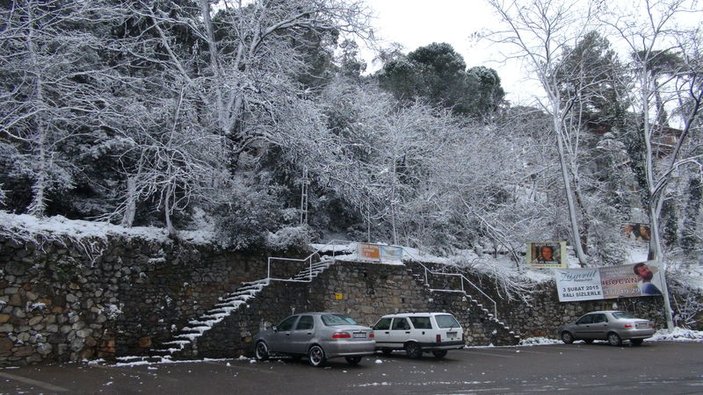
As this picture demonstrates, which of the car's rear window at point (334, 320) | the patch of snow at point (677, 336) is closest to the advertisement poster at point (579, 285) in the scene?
the patch of snow at point (677, 336)

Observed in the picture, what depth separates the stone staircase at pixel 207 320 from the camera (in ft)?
48.5

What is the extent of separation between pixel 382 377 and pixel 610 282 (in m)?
18.9

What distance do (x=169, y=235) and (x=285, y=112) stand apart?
6.43 m

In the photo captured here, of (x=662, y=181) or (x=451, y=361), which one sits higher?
(x=662, y=181)

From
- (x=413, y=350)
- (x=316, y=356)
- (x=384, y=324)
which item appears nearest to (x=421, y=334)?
(x=413, y=350)

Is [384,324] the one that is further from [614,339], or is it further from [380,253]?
[614,339]

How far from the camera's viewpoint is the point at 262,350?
1547cm

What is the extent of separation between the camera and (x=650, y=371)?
13031 mm

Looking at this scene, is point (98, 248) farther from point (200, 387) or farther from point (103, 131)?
point (200, 387)

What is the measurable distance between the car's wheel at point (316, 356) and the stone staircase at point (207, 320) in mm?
3500

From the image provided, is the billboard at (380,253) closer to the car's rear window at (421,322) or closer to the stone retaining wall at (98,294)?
the car's rear window at (421,322)

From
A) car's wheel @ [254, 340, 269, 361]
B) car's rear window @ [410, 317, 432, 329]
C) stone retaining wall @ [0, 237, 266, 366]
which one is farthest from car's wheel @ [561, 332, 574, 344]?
stone retaining wall @ [0, 237, 266, 366]

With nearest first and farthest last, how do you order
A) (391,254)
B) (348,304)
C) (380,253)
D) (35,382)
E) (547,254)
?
(35,382) → (348,304) → (380,253) → (391,254) → (547,254)

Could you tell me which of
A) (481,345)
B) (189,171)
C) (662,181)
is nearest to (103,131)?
(189,171)
